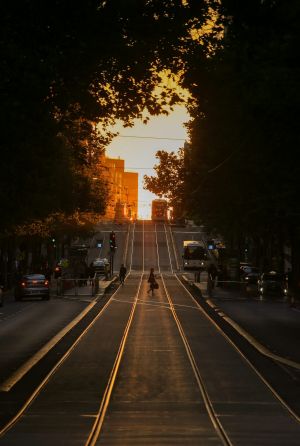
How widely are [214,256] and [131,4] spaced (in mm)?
101272

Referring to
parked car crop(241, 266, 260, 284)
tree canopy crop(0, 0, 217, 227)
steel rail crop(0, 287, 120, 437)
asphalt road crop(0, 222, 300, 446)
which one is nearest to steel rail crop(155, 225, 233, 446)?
asphalt road crop(0, 222, 300, 446)

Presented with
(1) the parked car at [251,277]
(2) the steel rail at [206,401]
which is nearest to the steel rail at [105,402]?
(2) the steel rail at [206,401]

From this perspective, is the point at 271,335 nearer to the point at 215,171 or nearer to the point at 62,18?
the point at 62,18

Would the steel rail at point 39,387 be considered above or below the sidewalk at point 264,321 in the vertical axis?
below

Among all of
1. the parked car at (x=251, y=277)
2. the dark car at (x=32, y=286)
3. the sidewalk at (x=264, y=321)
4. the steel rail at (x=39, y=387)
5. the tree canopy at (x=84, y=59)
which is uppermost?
the tree canopy at (x=84, y=59)

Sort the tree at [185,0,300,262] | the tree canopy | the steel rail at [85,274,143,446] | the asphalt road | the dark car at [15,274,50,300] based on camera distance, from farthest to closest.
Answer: the dark car at [15,274,50,300]
the tree at [185,0,300,262]
the tree canopy
the asphalt road
the steel rail at [85,274,143,446]

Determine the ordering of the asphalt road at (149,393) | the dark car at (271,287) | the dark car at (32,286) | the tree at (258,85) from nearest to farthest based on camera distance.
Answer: the asphalt road at (149,393)
the tree at (258,85)
the dark car at (32,286)
the dark car at (271,287)

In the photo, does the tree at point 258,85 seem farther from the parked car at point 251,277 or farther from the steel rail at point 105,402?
the parked car at point 251,277

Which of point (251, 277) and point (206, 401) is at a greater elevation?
point (251, 277)

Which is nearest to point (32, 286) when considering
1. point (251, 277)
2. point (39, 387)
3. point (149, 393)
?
point (251, 277)

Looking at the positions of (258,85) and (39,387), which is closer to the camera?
(39,387)

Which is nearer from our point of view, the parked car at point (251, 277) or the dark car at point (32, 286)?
the dark car at point (32, 286)

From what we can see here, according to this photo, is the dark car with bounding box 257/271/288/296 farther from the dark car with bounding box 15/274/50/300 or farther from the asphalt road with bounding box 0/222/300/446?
the asphalt road with bounding box 0/222/300/446

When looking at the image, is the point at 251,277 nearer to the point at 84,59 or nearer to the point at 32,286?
the point at 32,286
